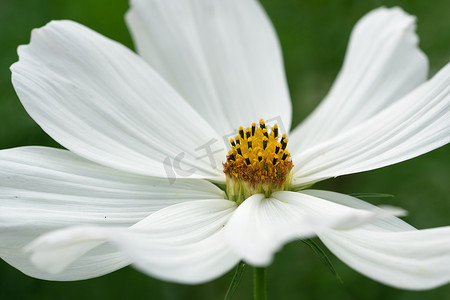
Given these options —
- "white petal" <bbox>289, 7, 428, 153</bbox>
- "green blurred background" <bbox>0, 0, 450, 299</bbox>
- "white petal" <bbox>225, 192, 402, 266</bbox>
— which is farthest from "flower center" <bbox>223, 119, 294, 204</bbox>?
"green blurred background" <bbox>0, 0, 450, 299</bbox>

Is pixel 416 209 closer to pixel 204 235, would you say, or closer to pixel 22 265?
pixel 204 235

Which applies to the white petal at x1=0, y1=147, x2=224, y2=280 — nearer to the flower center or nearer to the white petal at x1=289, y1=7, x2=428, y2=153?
the flower center

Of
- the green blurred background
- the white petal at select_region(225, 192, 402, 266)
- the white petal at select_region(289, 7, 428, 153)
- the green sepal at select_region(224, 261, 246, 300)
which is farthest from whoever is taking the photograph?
the green blurred background

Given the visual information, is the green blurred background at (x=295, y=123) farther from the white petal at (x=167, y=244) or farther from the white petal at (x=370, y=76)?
the white petal at (x=167, y=244)

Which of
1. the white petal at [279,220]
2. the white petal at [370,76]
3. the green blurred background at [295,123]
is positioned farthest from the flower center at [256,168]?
the green blurred background at [295,123]

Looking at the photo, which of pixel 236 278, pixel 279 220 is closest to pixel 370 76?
pixel 279 220
